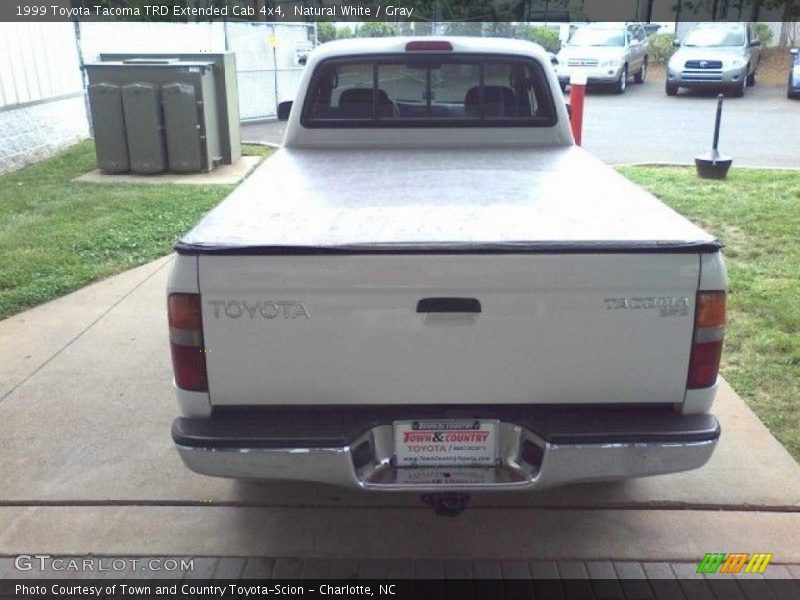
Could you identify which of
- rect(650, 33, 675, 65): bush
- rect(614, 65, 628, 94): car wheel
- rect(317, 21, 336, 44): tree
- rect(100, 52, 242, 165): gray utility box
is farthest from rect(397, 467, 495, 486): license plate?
rect(650, 33, 675, 65): bush

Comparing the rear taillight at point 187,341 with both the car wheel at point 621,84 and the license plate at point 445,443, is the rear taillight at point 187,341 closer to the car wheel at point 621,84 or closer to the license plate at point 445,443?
the license plate at point 445,443

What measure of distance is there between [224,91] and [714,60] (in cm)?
1483

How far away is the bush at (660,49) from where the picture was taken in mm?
28297

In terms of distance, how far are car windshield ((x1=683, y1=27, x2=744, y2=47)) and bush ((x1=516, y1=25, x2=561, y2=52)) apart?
7.07 meters

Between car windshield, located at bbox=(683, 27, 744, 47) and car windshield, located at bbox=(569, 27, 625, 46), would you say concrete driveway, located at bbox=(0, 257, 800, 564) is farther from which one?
car windshield, located at bbox=(569, 27, 625, 46)

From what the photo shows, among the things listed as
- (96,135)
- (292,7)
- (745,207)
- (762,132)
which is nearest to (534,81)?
(745,207)

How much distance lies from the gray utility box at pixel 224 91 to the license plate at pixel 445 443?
887 centimetres

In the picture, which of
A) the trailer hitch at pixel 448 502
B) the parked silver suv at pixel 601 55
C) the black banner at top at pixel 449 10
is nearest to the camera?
the trailer hitch at pixel 448 502

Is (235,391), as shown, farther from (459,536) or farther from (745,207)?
(745,207)

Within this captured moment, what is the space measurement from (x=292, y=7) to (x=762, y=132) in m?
15.4

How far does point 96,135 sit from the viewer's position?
10.4 meters

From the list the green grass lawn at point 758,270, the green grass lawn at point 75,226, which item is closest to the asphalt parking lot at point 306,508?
the green grass lawn at point 758,270

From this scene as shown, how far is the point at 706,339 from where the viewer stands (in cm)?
272

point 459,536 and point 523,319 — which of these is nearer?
point 523,319
